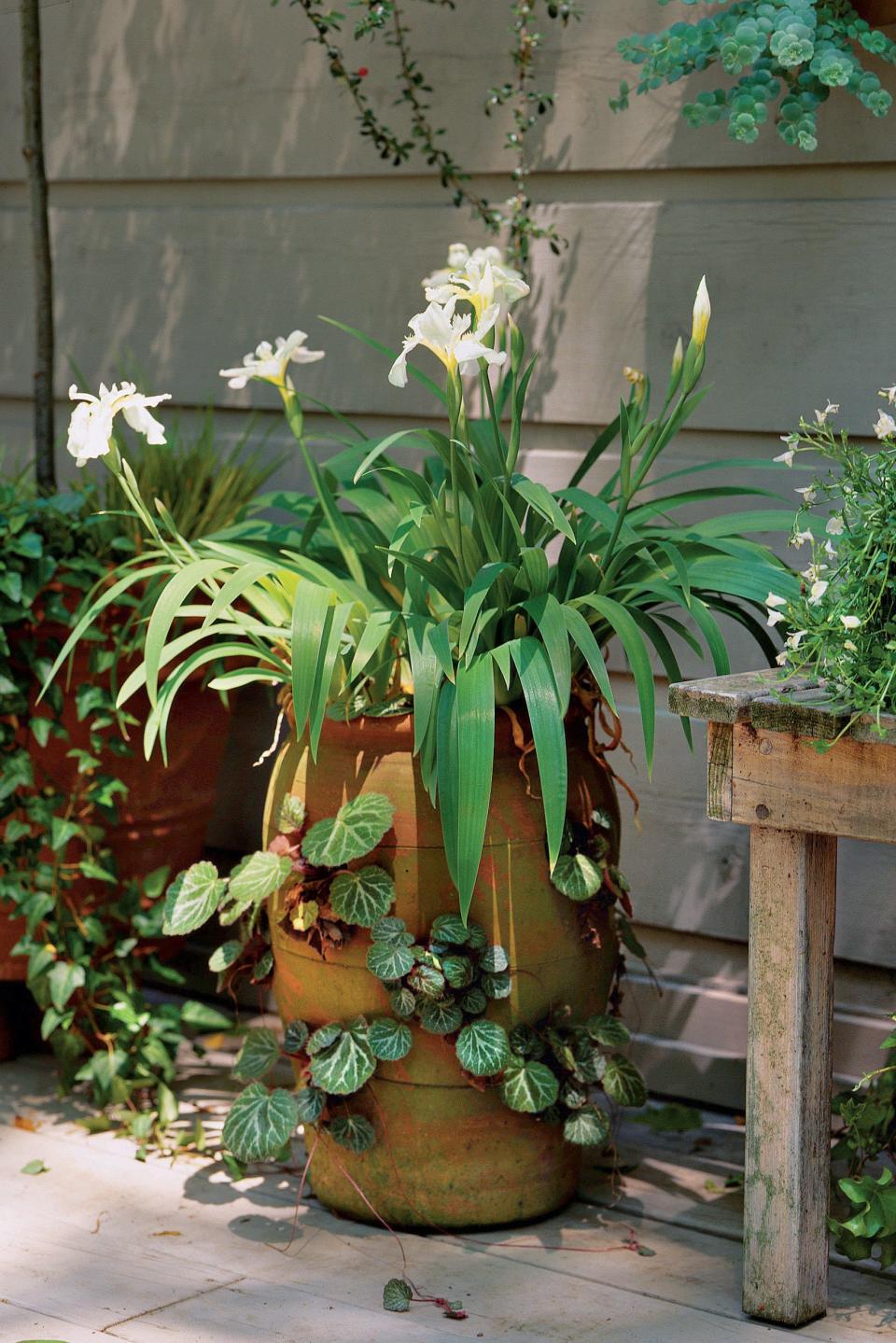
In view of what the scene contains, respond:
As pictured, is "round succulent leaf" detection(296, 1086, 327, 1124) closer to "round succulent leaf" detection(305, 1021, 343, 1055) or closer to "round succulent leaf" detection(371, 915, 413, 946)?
"round succulent leaf" detection(305, 1021, 343, 1055)

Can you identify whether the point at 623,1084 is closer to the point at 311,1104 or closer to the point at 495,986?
the point at 495,986

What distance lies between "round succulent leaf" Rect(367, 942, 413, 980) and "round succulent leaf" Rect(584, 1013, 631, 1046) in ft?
0.96

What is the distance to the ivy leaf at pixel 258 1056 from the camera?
2248 millimetres

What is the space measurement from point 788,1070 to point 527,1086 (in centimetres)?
37

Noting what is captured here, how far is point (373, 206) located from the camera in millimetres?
2873

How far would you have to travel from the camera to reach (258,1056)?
7.40 feet

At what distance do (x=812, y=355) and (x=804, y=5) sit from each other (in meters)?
0.51

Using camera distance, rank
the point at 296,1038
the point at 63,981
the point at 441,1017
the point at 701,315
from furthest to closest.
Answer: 1. the point at 63,981
2. the point at 296,1038
3. the point at 441,1017
4. the point at 701,315

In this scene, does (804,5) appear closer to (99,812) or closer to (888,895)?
(888,895)

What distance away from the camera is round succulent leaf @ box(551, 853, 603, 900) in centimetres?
210

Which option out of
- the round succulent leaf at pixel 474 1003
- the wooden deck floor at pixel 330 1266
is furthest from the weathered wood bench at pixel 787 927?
the round succulent leaf at pixel 474 1003

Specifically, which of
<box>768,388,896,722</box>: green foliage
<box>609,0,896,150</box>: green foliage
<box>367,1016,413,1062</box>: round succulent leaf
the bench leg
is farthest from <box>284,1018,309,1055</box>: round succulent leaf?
<box>609,0,896,150</box>: green foliage

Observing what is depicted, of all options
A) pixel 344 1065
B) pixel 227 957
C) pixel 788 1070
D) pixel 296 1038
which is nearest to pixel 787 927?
pixel 788 1070

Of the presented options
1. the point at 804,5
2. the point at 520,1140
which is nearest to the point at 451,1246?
the point at 520,1140
